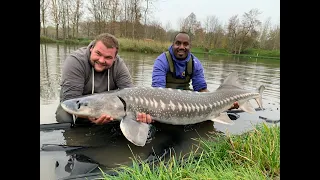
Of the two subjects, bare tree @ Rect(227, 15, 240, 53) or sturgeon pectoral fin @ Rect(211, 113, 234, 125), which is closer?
sturgeon pectoral fin @ Rect(211, 113, 234, 125)

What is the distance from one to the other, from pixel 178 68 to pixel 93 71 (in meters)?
2.05

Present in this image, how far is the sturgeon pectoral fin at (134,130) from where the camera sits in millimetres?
3508

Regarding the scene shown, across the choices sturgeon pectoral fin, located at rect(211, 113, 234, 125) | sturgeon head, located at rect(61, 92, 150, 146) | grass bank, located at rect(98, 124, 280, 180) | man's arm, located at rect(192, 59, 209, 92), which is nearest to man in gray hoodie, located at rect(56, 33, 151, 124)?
sturgeon head, located at rect(61, 92, 150, 146)

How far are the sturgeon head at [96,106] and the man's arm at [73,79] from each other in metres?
0.45

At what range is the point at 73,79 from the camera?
4098mm

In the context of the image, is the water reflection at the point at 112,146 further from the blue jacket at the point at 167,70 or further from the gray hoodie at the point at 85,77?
the blue jacket at the point at 167,70

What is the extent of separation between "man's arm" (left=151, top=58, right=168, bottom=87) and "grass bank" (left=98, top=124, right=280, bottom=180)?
211 cm

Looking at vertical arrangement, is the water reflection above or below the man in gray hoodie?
below

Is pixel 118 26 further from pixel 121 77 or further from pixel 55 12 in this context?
pixel 121 77

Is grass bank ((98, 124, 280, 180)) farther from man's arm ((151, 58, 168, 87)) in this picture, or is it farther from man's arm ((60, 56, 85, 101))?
man's arm ((151, 58, 168, 87))

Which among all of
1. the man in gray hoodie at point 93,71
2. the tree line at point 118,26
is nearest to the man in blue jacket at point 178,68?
the man in gray hoodie at point 93,71

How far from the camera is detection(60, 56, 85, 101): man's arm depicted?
4.05 metres

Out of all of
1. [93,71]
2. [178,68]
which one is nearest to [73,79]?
[93,71]
